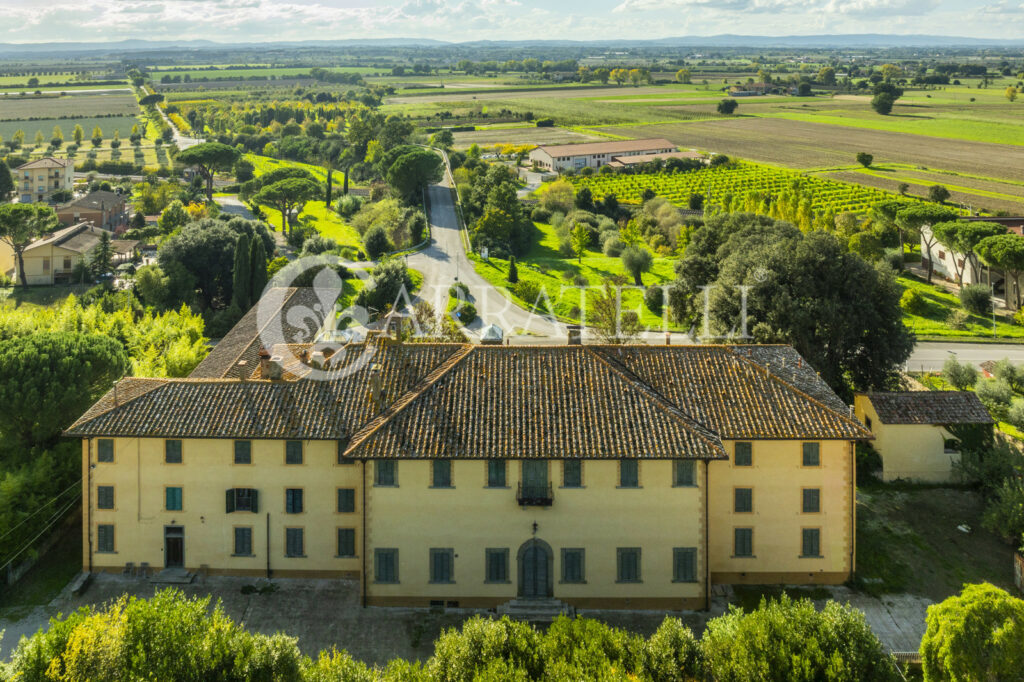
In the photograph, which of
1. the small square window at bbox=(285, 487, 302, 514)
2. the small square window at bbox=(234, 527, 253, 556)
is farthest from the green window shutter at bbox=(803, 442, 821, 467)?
the small square window at bbox=(234, 527, 253, 556)

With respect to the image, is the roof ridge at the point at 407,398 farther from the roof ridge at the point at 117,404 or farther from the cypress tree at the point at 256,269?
the cypress tree at the point at 256,269

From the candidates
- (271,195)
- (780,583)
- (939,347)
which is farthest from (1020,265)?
(271,195)

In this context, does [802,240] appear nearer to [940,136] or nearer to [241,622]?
[241,622]

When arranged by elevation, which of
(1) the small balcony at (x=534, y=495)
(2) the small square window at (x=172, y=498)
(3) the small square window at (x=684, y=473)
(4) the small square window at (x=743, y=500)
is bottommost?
(4) the small square window at (x=743, y=500)

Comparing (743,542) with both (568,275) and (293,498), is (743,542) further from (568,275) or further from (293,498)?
(568,275)

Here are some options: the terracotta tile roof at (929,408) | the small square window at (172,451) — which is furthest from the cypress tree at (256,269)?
the terracotta tile roof at (929,408)

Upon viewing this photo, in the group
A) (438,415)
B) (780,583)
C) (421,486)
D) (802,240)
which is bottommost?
(780,583)
